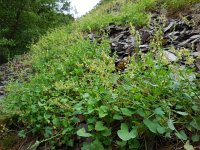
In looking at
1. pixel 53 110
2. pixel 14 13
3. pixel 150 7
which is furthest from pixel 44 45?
pixel 14 13

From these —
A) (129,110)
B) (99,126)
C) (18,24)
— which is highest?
(18,24)

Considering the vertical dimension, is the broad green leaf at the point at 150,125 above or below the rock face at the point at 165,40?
below

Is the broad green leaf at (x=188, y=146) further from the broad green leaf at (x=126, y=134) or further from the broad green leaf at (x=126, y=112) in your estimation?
the broad green leaf at (x=126, y=112)

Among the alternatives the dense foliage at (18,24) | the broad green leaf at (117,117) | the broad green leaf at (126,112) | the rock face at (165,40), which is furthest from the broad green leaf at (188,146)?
the dense foliage at (18,24)

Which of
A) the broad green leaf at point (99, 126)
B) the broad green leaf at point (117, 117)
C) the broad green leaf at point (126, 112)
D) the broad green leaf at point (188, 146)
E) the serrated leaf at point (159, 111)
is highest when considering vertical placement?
the serrated leaf at point (159, 111)

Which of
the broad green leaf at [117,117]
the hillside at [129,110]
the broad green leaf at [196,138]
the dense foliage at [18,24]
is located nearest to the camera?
the broad green leaf at [196,138]

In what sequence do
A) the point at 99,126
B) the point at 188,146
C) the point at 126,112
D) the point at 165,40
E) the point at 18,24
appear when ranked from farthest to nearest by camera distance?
1. the point at 18,24
2. the point at 165,40
3. the point at 99,126
4. the point at 126,112
5. the point at 188,146

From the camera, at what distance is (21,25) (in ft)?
57.5

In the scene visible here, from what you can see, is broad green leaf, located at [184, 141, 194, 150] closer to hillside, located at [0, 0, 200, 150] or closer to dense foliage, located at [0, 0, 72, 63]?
hillside, located at [0, 0, 200, 150]

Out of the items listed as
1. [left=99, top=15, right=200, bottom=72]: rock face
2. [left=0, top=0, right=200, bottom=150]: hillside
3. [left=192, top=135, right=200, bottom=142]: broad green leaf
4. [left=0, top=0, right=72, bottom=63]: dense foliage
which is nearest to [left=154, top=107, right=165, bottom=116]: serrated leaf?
[left=0, top=0, right=200, bottom=150]: hillside

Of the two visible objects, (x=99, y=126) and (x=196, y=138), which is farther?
(x=99, y=126)

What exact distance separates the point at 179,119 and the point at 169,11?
6.23m

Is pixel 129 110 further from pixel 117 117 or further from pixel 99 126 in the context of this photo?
pixel 99 126

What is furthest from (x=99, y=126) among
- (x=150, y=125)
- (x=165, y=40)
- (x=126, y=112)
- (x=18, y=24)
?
(x=18, y=24)
